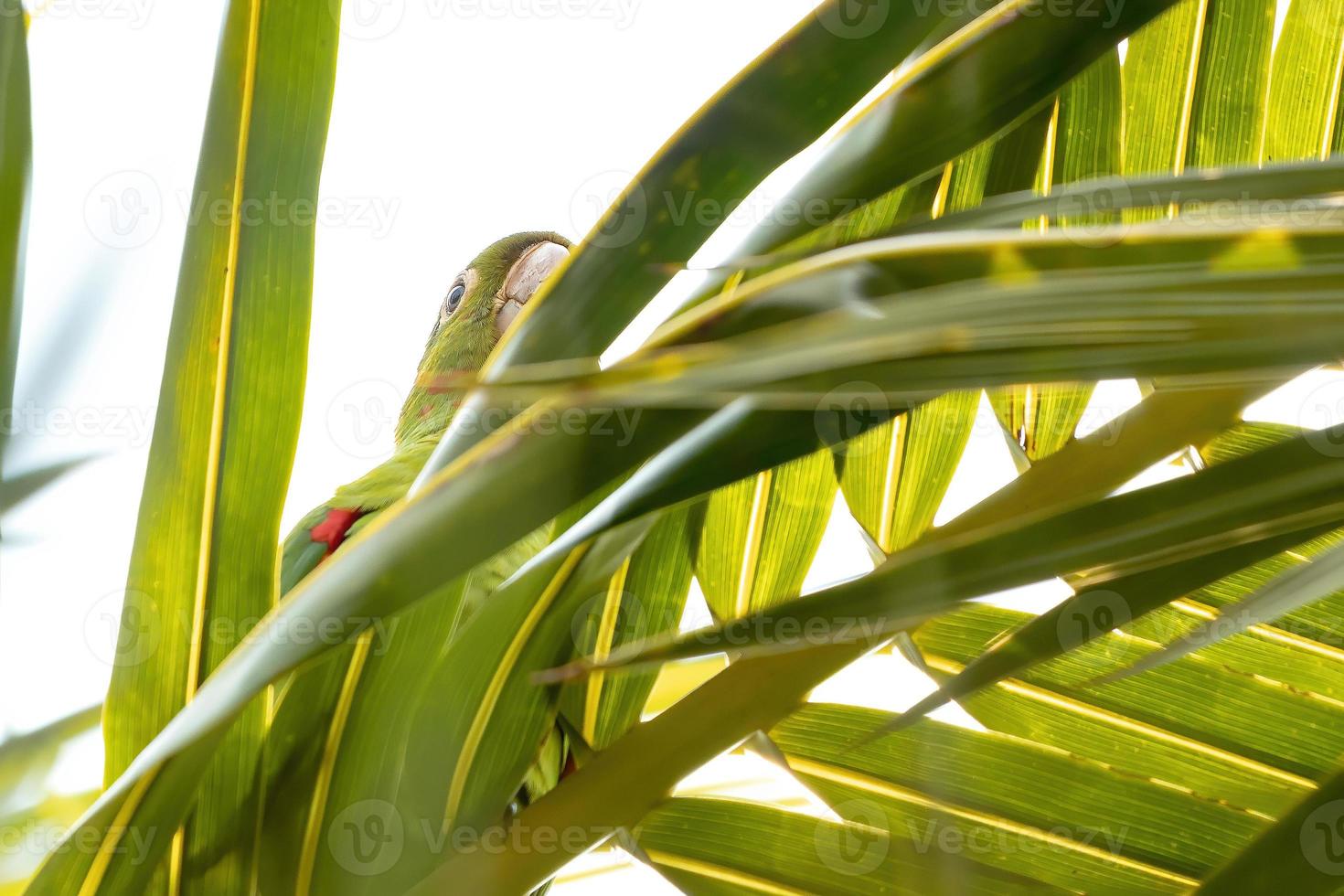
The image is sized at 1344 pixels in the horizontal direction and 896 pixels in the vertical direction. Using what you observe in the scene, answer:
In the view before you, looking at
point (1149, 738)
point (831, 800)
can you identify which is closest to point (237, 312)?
point (831, 800)

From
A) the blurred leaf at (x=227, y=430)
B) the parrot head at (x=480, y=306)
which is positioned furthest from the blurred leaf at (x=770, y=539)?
the parrot head at (x=480, y=306)

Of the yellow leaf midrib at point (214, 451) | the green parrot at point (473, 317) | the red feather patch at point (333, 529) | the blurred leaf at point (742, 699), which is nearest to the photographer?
the yellow leaf midrib at point (214, 451)

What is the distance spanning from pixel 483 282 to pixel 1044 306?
1663 millimetres

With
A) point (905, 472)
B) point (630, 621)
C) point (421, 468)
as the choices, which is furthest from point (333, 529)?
point (905, 472)

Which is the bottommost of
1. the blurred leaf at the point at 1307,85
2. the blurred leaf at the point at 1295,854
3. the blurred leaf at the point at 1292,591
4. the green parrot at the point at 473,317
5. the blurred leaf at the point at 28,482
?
the blurred leaf at the point at 1295,854

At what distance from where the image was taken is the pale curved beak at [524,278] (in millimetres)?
1667

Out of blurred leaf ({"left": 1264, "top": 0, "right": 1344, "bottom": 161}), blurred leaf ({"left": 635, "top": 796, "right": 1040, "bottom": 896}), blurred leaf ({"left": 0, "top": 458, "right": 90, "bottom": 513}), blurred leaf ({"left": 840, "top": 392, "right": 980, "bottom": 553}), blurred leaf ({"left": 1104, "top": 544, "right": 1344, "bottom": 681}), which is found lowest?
blurred leaf ({"left": 635, "top": 796, "right": 1040, "bottom": 896})

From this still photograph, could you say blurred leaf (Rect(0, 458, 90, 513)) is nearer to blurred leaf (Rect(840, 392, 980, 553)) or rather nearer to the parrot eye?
blurred leaf (Rect(840, 392, 980, 553))

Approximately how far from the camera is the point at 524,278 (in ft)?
5.52

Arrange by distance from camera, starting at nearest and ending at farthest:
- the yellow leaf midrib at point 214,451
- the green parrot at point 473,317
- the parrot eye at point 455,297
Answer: the yellow leaf midrib at point 214,451 < the green parrot at point 473,317 < the parrot eye at point 455,297

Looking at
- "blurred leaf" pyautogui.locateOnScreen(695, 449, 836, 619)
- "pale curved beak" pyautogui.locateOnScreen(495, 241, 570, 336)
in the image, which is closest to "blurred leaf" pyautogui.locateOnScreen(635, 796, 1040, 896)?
"blurred leaf" pyautogui.locateOnScreen(695, 449, 836, 619)

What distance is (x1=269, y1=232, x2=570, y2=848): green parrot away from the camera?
459mm

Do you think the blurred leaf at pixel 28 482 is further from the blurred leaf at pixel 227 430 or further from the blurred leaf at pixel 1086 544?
the blurred leaf at pixel 1086 544

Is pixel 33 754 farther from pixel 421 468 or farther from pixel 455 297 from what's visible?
pixel 455 297
